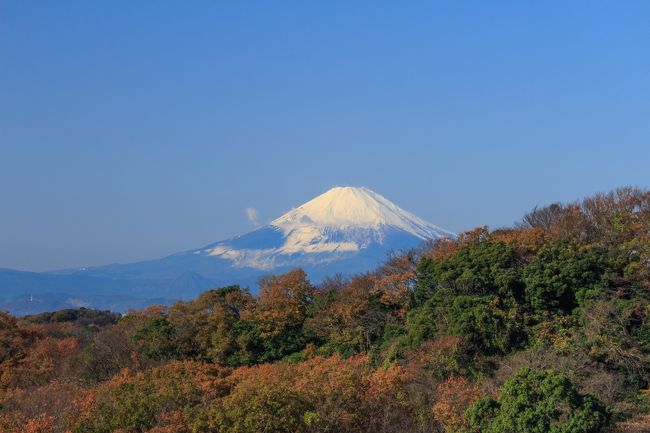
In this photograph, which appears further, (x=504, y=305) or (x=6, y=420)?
(x=504, y=305)

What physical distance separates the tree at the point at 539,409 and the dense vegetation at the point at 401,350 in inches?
1.4

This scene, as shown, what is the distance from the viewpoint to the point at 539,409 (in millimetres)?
14531

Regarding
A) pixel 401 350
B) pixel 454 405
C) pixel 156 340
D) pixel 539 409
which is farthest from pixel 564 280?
pixel 156 340

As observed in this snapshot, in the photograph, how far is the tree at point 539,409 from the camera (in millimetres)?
14352

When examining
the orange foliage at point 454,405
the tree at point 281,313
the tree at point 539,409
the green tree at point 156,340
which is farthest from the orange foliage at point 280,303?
the tree at point 539,409

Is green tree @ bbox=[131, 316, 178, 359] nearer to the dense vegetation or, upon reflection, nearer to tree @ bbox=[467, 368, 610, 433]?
the dense vegetation

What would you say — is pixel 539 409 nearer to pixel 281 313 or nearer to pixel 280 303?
pixel 281 313

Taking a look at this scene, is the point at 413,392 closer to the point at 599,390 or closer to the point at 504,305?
the point at 599,390

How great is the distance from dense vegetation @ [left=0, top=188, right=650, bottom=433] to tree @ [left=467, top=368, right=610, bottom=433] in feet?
0.12

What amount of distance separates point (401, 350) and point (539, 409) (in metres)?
8.91

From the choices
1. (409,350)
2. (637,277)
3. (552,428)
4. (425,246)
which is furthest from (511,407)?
(425,246)

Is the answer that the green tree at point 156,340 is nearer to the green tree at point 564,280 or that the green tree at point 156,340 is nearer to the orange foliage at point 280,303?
the orange foliage at point 280,303

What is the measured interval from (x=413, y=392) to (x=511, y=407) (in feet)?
11.0

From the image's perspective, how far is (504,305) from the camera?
24.1 m
